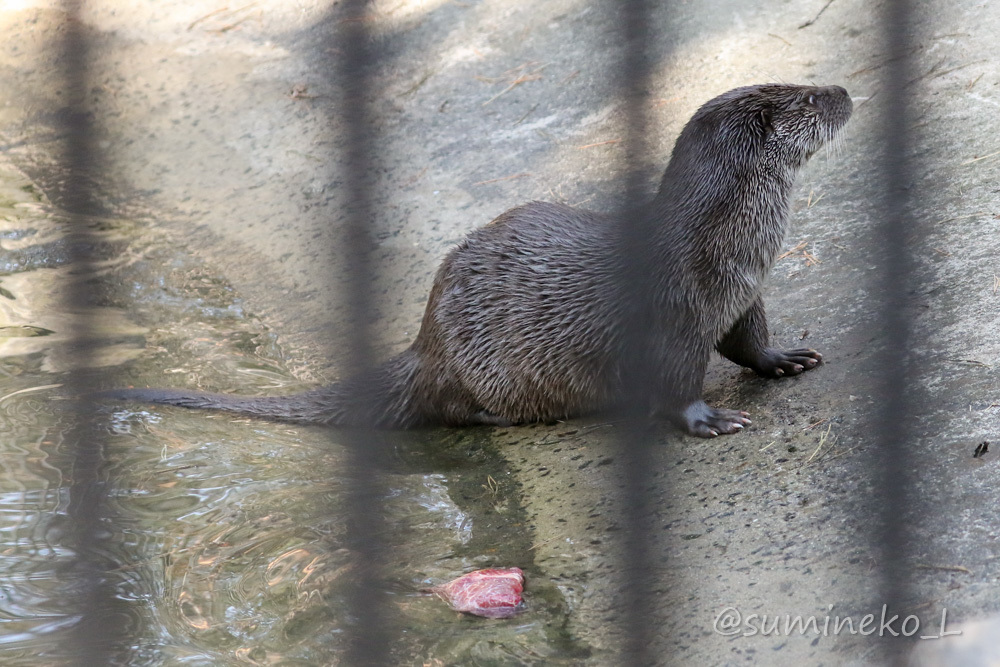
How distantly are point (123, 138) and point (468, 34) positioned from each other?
1844mm

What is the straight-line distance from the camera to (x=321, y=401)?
10.7 feet

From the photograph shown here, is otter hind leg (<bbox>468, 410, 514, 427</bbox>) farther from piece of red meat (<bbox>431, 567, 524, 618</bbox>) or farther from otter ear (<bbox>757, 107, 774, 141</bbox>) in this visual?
otter ear (<bbox>757, 107, 774, 141</bbox>)

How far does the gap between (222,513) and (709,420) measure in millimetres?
1360

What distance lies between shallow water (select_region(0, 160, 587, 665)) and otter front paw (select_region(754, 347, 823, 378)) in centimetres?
84

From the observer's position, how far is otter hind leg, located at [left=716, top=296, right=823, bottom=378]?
2986 mm

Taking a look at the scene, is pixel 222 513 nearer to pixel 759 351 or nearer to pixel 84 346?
pixel 84 346

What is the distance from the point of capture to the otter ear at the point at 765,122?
2.95m

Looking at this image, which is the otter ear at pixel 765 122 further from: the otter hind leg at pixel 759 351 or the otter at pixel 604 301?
the otter hind leg at pixel 759 351

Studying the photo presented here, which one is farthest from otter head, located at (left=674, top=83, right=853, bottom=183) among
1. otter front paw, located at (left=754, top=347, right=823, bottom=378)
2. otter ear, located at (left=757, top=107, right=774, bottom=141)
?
otter front paw, located at (left=754, top=347, right=823, bottom=378)

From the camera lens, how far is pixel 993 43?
405 cm

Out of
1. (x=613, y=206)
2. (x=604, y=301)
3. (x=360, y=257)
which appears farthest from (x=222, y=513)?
(x=613, y=206)

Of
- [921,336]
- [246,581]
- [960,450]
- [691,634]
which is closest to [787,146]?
[921,336]

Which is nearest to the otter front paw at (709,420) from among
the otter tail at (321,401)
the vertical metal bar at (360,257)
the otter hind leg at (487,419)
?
the otter hind leg at (487,419)

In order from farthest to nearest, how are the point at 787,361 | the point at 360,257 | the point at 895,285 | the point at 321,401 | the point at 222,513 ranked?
the point at 321,401, the point at 787,361, the point at 222,513, the point at 895,285, the point at 360,257
